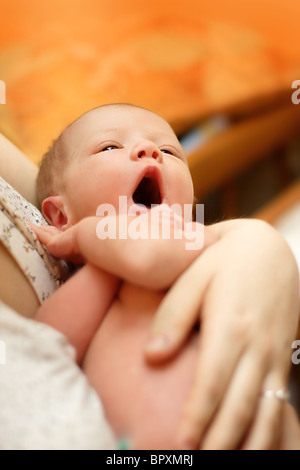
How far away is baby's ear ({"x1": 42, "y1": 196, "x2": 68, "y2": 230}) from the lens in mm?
501

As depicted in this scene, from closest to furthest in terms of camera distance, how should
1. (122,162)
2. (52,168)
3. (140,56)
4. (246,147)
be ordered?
(122,162), (52,168), (140,56), (246,147)

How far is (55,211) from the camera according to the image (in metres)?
0.52

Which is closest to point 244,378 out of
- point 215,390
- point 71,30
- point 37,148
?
point 215,390

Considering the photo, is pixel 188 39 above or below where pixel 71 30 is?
below

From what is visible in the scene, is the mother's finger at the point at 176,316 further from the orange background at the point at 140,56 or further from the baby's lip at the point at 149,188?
the orange background at the point at 140,56

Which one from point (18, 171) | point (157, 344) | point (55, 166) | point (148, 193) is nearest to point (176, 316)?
point (157, 344)

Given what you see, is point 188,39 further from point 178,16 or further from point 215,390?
point 215,390

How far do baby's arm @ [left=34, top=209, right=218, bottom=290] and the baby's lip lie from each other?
0.12ft

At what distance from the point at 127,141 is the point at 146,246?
0.44ft

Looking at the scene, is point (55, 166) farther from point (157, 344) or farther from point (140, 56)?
point (140, 56)

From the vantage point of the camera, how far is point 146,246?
1.21ft

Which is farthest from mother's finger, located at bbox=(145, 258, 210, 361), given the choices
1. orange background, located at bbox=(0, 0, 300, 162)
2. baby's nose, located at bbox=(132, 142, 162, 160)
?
orange background, located at bbox=(0, 0, 300, 162)

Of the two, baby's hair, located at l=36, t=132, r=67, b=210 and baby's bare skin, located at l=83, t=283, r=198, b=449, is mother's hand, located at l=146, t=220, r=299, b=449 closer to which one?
baby's bare skin, located at l=83, t=283, r=198, b=449

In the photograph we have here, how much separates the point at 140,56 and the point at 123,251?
3.23 ft
